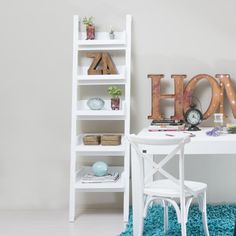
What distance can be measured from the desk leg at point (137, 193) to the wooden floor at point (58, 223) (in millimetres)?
314

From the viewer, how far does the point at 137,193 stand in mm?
3246

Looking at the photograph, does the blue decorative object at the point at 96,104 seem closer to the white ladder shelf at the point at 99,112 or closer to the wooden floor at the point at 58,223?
the white ladder shelf at the point at 99,112

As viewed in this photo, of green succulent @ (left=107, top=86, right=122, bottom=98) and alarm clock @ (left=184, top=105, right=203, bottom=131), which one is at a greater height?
green succulent @ (left=107, top=86, right=122, bottom=98)

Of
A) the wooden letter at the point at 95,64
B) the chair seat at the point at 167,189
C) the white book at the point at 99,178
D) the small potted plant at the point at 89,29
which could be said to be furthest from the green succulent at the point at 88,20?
the chair seat at the point at 167,189

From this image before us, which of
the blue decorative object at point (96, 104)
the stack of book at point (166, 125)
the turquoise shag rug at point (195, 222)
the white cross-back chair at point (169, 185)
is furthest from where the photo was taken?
the blue decorative object at point (96, 104)

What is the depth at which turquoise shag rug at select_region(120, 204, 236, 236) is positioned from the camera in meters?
3.39

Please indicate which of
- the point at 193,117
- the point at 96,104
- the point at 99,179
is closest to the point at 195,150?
the point at 193,117

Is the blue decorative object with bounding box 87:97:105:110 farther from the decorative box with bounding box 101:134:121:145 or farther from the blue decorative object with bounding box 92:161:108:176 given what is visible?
the blue decorative object with bounding box 92:161:108:176

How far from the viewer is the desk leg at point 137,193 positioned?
10.0 feet

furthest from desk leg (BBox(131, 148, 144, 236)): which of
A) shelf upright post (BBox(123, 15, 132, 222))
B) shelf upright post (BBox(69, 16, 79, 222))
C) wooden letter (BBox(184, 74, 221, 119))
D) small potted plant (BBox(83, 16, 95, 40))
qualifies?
small potted plant (BBox(83, 16, 95, 40))

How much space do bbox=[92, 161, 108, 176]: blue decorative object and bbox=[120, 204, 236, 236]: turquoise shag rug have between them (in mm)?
443

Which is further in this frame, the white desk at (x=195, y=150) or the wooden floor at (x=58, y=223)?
the wooden floor at (x=58, y=223)

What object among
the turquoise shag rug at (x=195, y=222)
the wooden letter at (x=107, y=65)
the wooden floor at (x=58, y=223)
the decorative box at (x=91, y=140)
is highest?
Result: the wooden letter at (x=107, y=65)

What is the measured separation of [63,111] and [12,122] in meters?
0.49
